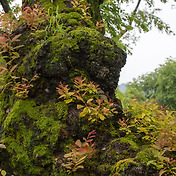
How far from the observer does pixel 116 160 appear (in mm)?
2457

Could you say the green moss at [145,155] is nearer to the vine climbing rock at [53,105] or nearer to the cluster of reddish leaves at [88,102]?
the vine climbing rock at [53,105]

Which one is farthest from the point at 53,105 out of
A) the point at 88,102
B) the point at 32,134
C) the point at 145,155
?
the point at 145,155

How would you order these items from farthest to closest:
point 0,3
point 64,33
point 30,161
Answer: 1. point 0,3
2. point 64,33
3. point 30,161

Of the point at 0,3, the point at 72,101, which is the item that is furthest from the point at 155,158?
the point at 0,3

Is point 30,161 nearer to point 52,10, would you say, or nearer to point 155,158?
point 155,158

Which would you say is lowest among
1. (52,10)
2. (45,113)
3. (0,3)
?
(45,113)

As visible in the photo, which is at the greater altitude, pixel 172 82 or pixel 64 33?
pixel 172 82

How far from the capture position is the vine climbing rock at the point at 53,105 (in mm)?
2666

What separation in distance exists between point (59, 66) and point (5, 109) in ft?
4.50

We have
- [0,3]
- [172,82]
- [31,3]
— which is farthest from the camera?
[172,82]

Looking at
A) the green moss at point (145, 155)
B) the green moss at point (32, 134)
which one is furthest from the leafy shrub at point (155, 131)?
the green moss at point (32, 134)

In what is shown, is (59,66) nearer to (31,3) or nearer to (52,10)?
(52,10)

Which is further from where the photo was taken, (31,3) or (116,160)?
(31,3)

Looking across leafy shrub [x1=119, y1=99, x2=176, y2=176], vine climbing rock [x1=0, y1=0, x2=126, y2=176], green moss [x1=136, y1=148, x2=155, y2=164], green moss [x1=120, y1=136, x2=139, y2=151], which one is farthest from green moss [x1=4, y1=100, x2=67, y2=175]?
green moss [x1=136, y1=148, x2=155, y2=164]
